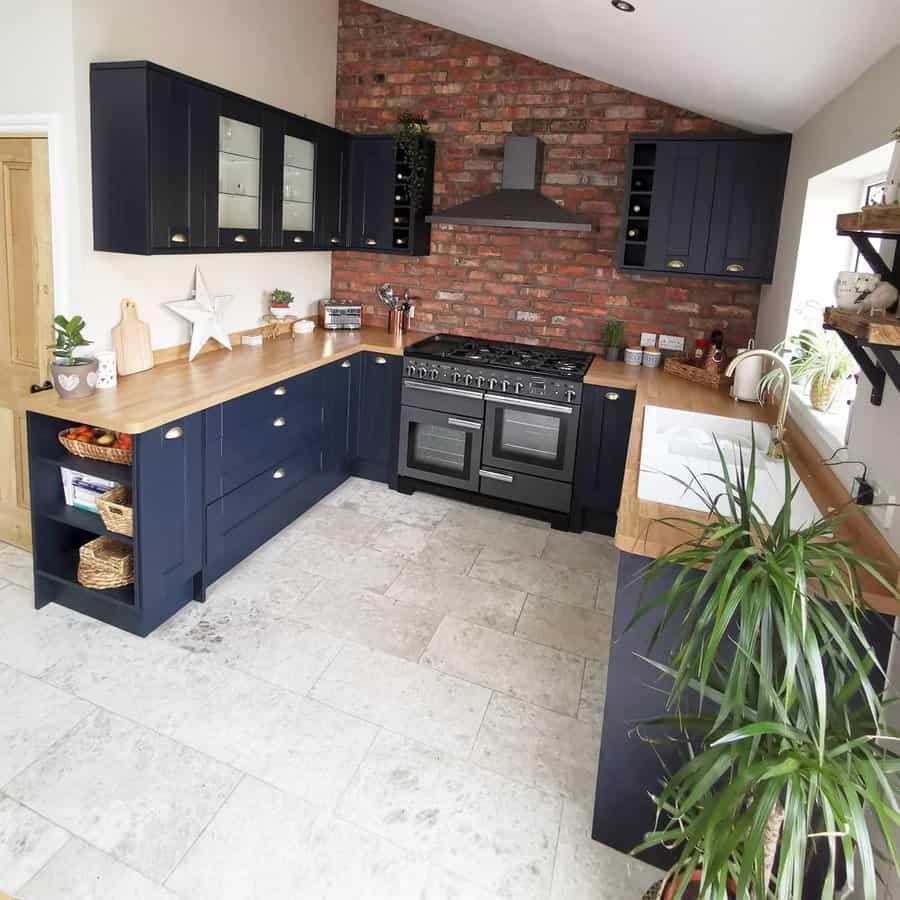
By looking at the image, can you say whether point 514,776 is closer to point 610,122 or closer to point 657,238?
point 657,238

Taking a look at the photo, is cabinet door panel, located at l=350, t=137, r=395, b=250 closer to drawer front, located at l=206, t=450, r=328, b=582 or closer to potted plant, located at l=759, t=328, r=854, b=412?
drawer front, located at l=206, t=450, r=328, b=582

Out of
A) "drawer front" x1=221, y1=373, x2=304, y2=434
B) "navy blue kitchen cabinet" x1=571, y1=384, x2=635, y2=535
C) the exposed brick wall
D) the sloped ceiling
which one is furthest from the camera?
the exposed brick wall

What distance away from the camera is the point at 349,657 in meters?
2.93

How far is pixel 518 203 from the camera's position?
418 cm

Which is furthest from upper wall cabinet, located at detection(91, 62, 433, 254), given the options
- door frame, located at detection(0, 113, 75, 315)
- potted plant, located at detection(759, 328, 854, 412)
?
potted plant, located at detection(759, 328, 854, 412)

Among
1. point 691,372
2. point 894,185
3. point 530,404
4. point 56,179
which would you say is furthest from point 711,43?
point 56,179

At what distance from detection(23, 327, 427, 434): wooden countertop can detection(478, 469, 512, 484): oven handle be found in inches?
36.2

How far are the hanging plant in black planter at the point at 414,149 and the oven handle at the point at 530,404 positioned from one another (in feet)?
4.71

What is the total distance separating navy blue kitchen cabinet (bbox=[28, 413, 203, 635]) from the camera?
2836mm

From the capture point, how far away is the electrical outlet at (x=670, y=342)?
4.42 meters

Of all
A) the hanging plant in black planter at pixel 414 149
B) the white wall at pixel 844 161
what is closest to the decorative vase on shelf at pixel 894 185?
the white wall at pixel 844 161

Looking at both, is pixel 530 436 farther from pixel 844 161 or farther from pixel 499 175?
pixel 844 161

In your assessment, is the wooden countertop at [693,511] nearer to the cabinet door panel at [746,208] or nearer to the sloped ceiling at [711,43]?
the cabinet door panel at [746,208]

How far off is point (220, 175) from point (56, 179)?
0.74 meters
